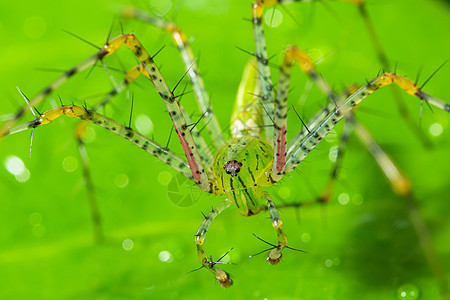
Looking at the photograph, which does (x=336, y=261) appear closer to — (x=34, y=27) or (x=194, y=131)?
(x=194, y=131)

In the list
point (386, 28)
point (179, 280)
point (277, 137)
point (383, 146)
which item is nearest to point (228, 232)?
point (179, 280)

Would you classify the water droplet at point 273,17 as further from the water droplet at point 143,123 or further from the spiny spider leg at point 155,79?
the spiny spider leg at point 155,79

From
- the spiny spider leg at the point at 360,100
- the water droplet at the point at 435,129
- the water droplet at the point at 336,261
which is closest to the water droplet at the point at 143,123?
the spiny spider leg at the point at 360,100

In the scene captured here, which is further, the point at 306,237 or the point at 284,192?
the point at 284,192

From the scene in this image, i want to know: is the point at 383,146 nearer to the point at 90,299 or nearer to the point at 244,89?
the point at 244,89

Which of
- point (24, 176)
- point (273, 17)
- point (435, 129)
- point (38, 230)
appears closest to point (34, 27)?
point (24, 176)

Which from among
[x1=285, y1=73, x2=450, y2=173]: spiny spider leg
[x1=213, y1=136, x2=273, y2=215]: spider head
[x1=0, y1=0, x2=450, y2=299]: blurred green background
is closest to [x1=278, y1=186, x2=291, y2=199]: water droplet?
[x1=0, y1=0, x2=450, y2=299]: blurred green background
